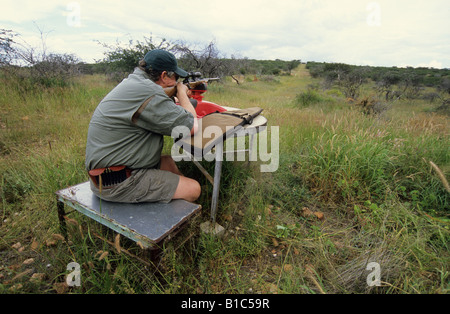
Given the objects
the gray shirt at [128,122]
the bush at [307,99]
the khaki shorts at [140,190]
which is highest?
the bush at [307,99]

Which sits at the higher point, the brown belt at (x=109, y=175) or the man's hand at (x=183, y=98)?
the man's hand at (x=183, y=98)

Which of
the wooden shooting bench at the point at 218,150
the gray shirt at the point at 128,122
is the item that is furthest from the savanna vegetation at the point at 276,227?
the gray shirt at the point at 128,122

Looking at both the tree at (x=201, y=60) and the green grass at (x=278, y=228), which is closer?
the green grass at (x=278, y=228)

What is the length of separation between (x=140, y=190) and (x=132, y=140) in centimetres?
41

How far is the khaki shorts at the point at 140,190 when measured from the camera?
1695mm

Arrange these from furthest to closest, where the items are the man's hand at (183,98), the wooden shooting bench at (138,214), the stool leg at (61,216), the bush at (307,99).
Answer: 1. the bush at (307,99)
2. the man's hand at (183,98)
3. the stool leg at (61,216)
4. the wooden shooting bench at (138,214)

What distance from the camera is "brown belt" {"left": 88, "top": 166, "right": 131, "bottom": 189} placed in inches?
66.0

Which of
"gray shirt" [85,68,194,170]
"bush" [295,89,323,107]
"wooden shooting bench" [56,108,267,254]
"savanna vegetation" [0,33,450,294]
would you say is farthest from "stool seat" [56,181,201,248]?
"bush" [295,89,323,107]

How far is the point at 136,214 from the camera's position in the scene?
1559 millimetres

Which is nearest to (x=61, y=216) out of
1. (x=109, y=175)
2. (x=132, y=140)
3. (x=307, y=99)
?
(x=109, y=175)

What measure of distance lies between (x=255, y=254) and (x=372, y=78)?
26.6 metres

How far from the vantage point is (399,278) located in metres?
1.41

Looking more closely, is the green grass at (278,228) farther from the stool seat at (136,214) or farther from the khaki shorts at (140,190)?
the khaki shorts at (140,190)

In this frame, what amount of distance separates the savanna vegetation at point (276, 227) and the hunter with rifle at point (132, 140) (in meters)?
0.37
